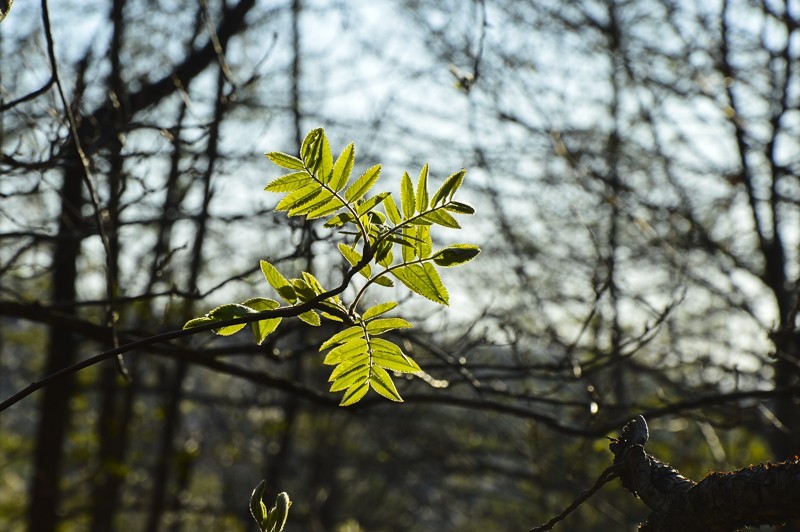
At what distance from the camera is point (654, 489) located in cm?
115

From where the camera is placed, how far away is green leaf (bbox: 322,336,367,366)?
1343 millimetres

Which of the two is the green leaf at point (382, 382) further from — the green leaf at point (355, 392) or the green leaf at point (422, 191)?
the green leaf at point (422, 191)

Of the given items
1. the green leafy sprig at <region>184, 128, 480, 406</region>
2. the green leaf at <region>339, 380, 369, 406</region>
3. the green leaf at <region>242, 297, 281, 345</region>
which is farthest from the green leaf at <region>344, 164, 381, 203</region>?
the green leaf at <region>339, 380, 369, 406</region>

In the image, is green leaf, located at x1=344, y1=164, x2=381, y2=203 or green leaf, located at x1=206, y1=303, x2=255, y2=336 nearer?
green leaf, located at x1=206, y1=303, x2=255, y2=336

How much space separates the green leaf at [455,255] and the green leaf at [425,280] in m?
0.07

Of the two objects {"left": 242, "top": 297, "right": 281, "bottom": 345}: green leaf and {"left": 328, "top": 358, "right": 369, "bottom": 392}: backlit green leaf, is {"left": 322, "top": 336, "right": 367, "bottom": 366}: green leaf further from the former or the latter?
Result: {"left": 242, "top": 297, "right": 281, "bottom": 345}: green leaf

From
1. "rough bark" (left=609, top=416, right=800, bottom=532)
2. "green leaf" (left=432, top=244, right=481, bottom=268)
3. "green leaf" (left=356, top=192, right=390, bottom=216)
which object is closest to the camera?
"rough bark" (left=609, top=416, right=800, bottom=532)

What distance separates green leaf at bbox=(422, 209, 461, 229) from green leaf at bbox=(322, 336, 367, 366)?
262 millimetres

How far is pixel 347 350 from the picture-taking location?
4.46 feet

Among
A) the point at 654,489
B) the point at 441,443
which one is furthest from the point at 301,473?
the point at 654,489

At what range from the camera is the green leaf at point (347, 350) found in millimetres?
1343

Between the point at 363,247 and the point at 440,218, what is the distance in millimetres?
130

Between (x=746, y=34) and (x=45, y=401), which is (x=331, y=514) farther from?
(x=746, y=34)

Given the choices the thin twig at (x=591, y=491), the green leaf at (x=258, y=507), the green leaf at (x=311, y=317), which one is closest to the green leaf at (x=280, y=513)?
the green leaf at (x=258, y=507)
